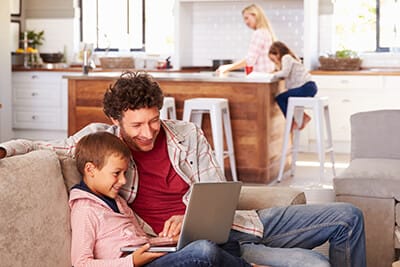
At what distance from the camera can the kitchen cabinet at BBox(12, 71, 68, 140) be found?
928cm

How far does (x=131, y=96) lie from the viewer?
2766mm

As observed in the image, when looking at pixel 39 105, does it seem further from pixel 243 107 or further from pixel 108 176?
pixel 108 176

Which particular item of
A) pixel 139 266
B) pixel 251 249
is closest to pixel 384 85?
pixel 251 249

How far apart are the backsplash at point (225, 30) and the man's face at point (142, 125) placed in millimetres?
6565

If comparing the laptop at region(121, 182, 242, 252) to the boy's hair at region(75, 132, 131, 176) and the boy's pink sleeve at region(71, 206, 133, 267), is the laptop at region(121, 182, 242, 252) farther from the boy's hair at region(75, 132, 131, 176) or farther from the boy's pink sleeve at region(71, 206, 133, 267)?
the boy's hair at region(75, 132, 131, 176)

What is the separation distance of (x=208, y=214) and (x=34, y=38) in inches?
302

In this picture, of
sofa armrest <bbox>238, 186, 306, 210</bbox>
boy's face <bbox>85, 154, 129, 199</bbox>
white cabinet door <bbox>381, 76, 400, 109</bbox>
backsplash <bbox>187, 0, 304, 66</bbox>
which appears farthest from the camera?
backsplash <bbox>187, 0, 304, 66</bbox>

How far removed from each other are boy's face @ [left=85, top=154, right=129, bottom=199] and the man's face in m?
0.17

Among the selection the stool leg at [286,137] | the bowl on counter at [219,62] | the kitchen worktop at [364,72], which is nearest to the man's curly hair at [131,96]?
the stool leg at [286,137]

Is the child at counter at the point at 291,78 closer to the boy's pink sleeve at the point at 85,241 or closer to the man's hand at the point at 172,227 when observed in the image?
the man's hand at the point at 172,227

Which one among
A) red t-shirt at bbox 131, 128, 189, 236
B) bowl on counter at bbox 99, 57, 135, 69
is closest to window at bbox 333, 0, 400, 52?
bowl on counter at bbox 99, 57, 135, 69

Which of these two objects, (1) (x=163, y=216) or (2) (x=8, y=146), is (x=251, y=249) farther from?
(2) (x=8, y=146)

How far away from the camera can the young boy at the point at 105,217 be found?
2.41 m

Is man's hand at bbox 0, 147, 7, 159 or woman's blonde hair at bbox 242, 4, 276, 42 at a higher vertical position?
woman's blonde hair at bbox 242, 4, 276, 42
